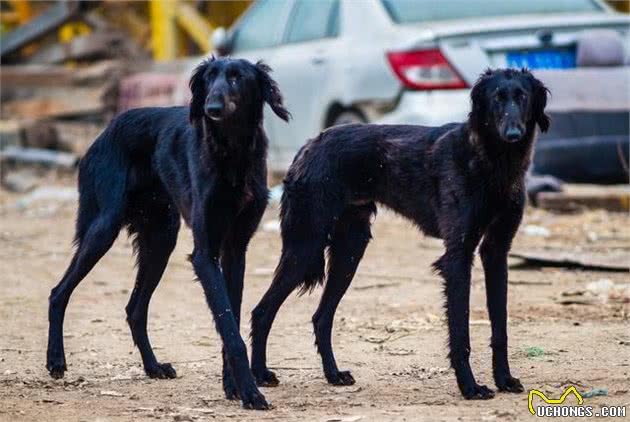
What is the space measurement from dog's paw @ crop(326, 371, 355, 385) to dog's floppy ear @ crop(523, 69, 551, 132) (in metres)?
1.38

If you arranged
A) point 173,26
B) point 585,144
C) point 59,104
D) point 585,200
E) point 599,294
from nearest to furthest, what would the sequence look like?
point 599,294 < point 585,144 < point 585,200 < point 59,104 < point 173,26

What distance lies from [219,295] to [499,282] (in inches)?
46.9

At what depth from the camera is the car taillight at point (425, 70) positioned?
417 inches

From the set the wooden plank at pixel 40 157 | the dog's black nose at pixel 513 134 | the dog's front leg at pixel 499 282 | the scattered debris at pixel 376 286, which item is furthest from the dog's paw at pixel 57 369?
the wooden plank at pixel 40 157

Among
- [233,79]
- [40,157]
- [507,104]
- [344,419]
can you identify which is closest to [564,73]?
[507,104]

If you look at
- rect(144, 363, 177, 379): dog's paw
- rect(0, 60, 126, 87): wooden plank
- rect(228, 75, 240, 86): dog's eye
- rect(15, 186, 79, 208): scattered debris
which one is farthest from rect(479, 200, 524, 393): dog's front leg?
rect(0, 60, 126, 87): wooden plank

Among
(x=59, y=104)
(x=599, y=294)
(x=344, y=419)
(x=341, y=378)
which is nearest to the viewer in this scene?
(x=344, y=419)

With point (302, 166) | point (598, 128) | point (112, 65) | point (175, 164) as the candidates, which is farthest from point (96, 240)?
point (112, 65)

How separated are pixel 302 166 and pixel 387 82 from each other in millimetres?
4668

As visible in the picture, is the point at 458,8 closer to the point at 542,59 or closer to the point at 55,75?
the point at 542,59

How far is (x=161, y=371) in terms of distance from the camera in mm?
6508

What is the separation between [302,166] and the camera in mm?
6371

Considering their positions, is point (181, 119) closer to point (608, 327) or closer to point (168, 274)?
point (608, 327)

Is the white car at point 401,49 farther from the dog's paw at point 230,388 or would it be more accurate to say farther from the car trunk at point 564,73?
the dog's paw at point 230,388
